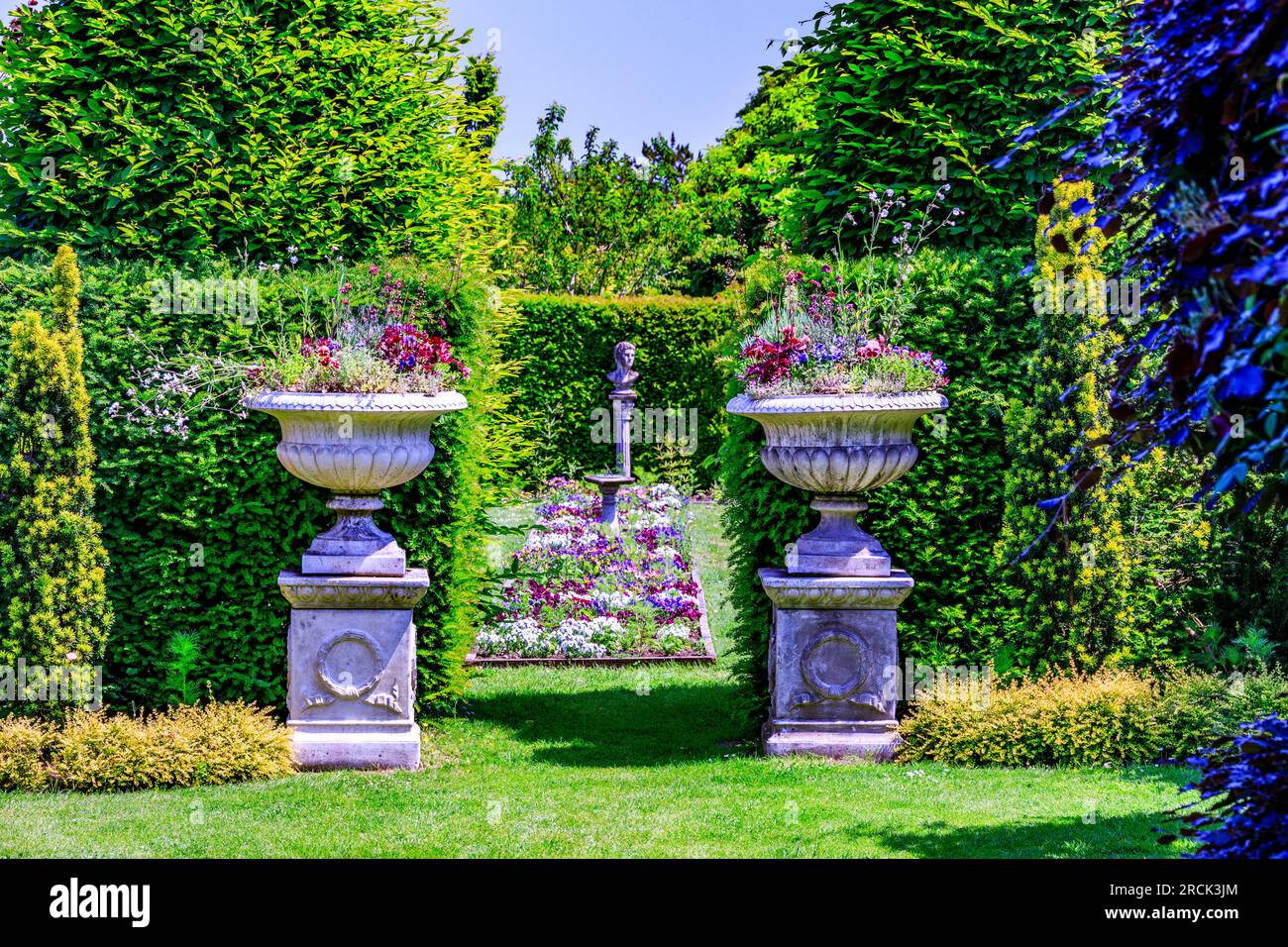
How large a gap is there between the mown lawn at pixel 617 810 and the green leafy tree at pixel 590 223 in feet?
57.8

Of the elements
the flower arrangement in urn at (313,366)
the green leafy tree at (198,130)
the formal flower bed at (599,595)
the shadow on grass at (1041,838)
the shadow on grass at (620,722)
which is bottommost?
the shadow on grass at (620,722)

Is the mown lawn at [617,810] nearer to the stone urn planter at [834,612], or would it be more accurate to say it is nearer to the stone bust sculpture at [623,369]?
the stone urn planter at [834,612]

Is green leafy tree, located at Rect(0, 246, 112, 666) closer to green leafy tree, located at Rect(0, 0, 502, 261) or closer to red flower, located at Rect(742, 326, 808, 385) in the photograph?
green leafy tree, located at Rect(0, 0, 502, 261)

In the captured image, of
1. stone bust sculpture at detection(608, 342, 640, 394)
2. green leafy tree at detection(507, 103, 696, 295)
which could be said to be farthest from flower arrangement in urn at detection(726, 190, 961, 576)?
green leafy tree at detection(507, 103, 696, 295)

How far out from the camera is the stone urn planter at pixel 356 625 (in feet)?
23.0

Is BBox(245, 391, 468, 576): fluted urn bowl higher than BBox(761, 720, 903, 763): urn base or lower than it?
higher

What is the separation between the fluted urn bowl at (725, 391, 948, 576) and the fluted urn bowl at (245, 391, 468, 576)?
1751 millimetres

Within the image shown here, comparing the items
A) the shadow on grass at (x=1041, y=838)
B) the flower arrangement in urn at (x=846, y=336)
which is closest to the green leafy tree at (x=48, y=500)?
the flower arrangement in urn at (x=846, y=336)

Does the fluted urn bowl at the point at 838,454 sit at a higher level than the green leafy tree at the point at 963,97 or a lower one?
lower

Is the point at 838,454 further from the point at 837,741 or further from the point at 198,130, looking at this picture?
the point at 198,130

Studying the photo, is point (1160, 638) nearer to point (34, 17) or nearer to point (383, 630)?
point (383, 630)

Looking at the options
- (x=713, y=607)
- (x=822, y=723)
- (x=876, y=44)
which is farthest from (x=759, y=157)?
(x=822, y=723)

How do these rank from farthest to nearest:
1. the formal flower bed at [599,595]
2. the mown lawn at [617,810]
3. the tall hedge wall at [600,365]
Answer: the tall hedge wall at [600,365], the formal flower bed at [599,595], the mown lawn at [617,810]

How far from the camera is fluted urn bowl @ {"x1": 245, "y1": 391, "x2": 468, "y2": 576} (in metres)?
6.74
